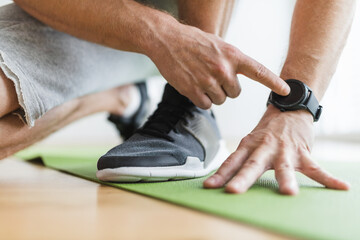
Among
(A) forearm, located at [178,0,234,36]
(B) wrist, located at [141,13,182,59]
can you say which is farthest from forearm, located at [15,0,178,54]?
(A) forearm, located at [178,0,234,36]

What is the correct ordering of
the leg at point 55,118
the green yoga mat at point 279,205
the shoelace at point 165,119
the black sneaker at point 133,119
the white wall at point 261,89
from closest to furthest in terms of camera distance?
1. the green yoga mat at point 279,205
2. the shoelace at point 165,119
3. the leg at point 55,118
4. the black sneaker at point 133,119
5. the white wall at point 261,89

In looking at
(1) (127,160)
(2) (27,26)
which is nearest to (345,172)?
(1) (127,160)

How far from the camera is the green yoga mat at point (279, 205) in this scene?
0.55 meters

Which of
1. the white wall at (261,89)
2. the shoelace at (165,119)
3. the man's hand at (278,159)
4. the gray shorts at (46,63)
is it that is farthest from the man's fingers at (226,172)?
the white wall at (261,89)

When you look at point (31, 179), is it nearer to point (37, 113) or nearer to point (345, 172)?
point (37, 113)

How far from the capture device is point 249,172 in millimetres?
758

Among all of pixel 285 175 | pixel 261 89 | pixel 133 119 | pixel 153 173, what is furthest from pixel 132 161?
pixel 261 89

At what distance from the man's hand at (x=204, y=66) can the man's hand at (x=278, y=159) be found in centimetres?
7

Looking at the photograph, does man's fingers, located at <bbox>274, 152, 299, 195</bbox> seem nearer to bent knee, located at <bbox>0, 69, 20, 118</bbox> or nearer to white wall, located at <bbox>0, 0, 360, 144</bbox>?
bent knee, located at <bbox>0, 69, 20, 118</bbox>

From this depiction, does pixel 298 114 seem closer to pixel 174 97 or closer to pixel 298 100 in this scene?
pixel 298 100

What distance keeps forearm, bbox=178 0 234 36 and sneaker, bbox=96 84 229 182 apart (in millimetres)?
178

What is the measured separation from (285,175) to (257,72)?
0.20 meters

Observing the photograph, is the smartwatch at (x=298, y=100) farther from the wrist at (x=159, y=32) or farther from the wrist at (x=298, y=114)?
the wrist at (x=159, y=32)

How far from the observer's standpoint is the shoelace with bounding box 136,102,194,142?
0.99 m
